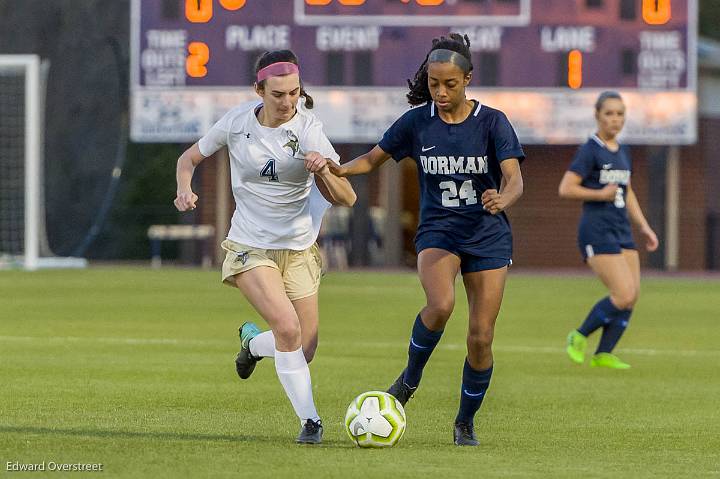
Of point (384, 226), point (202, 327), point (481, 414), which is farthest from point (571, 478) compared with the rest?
point (384, 226)

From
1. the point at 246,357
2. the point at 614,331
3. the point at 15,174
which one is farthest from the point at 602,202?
the point at 15,174

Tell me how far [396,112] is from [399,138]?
24.8 metres

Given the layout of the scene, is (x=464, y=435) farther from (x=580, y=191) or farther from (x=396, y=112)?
(x=396, y=112)

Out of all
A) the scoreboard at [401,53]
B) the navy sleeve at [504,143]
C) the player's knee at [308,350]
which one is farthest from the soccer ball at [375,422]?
the scoreboard at [401,53]

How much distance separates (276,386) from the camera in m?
12.0

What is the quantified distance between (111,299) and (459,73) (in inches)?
616

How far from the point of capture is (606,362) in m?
14.5

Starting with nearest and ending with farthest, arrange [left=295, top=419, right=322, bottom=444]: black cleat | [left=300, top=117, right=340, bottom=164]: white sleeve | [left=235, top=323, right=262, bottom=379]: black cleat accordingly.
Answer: [left=295, top=419, right=322, bottom=444]: black cleat < [left=300, top=117, right=340, bottom=164]: white sleeve < [left=235, top=323, right=262, bottom=379]: black cleat

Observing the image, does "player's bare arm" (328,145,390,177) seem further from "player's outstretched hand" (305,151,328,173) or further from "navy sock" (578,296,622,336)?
"navy sock" (578,296,622,336)

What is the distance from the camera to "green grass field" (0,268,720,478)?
808 cm

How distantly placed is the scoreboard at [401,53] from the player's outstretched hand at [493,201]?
23754mm

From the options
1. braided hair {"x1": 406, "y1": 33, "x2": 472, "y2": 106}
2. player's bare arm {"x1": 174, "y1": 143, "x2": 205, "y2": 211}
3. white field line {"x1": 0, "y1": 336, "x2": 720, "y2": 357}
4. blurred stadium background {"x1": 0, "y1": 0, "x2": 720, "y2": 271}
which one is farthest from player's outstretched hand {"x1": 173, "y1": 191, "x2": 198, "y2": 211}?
blurred stadium background {"x1": 0, "y1": 0, "x2": 720, "y2": 271}

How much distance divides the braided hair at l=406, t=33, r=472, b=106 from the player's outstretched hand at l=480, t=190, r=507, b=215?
2.43ft

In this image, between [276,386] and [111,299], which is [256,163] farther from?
[111,299]
